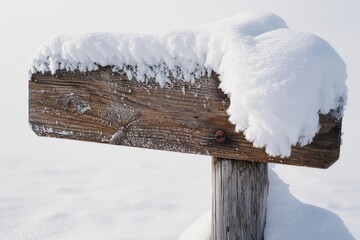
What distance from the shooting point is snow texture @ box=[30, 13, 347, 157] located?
125 centimetres

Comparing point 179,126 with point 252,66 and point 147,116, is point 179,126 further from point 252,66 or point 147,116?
point 252,66

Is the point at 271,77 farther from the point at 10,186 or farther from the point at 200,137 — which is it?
the point at 10,186

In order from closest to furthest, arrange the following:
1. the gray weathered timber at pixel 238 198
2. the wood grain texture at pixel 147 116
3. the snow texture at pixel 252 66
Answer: the snow texture at pixel 252 66 → the wood grain texture at pixel 147 116 → the gray weathered timber at pixel 238 198

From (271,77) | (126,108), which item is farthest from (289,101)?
(126,108)

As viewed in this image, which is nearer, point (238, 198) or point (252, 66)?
point (252, 66)

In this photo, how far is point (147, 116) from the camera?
4.85ft

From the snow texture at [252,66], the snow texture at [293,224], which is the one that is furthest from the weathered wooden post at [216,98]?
the snow texture at [293,224]

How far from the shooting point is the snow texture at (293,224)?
181cm

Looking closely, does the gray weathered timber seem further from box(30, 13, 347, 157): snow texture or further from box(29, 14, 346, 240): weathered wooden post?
box(30, 13, 347, 157): snow texture

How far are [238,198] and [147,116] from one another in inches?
19.0

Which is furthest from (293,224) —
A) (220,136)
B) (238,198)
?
(220,136)

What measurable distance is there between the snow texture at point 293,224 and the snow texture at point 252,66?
2.18 ft

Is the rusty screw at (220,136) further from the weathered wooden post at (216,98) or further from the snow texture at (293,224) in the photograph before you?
the snow texture at (293,224)

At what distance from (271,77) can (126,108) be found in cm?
55
